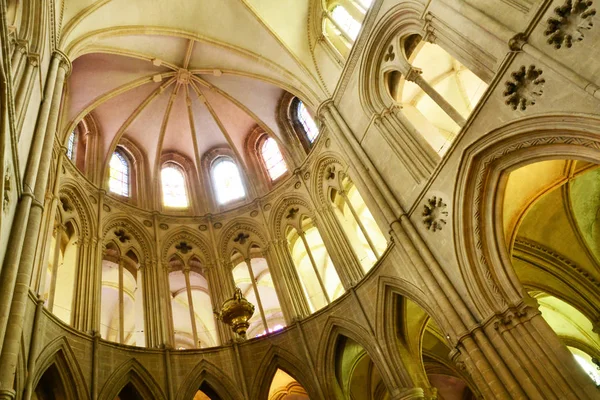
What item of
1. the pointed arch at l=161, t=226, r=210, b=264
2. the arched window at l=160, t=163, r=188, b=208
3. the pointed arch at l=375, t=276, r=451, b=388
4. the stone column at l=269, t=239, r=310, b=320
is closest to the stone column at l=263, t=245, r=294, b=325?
the stone column at l=269, t=239, r=310, b=320

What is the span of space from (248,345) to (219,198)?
6573mm

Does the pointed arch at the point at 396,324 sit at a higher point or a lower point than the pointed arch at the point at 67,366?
lower

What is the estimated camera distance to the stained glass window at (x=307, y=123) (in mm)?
18008

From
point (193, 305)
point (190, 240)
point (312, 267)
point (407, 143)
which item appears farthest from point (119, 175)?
point (407, 143)

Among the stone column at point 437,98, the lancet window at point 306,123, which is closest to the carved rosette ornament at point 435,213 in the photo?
the stone column at point 437,98

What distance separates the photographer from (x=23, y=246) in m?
7.42

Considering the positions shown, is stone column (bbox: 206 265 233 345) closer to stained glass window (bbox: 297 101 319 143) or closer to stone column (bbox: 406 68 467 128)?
stained glass window (bbox: 297 101 319 143)

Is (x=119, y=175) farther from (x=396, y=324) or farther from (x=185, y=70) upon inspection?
(x=396, y=324)

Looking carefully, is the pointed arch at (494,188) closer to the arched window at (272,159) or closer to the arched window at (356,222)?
the arched window at (356,222)

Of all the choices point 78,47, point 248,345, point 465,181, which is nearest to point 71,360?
point 248,345

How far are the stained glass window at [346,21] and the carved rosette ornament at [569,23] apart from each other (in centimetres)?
731

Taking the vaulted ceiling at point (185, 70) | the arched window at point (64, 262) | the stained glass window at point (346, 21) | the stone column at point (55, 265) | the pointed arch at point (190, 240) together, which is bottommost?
the stone column at point (55, 265)

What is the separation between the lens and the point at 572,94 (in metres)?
7.88

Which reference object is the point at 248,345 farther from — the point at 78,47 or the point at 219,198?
the point at 78,47
